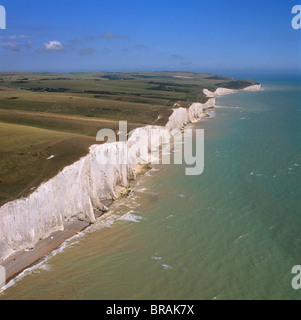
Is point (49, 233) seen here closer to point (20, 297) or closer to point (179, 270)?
point (20, 297)

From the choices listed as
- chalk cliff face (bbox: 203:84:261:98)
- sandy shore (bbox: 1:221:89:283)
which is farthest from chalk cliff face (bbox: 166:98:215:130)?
chalk cliff face (bbox: 203:84:261:98)

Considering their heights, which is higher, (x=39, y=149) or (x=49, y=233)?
(x=39, y=149)

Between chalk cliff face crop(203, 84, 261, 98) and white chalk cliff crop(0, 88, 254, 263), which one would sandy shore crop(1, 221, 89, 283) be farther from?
chalk cliff face crop(203, 84, 261, 98)

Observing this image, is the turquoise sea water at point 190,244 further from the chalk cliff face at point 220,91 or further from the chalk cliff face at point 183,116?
the chalk cliff face at point 220,91

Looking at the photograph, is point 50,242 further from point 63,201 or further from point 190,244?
point 190,244
